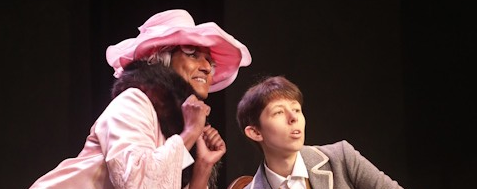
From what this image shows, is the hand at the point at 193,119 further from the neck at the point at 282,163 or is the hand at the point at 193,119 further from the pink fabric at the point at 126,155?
the neck at the point at 282,163

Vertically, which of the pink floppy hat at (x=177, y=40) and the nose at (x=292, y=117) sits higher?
the pink floppy hat at (x=177, y=40)

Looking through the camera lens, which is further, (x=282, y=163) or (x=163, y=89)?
(x=282, y=163)

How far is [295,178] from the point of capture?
A: 207 centimetres

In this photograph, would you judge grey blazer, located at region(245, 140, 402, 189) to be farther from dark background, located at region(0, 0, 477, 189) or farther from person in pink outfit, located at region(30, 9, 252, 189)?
dark background, located at region(0, 0, 477, 189)

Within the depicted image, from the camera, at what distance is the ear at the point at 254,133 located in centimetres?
212

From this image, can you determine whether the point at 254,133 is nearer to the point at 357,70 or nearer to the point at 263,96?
the point at 263,96

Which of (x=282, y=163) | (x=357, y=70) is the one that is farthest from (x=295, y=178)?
(x=357, y=70)

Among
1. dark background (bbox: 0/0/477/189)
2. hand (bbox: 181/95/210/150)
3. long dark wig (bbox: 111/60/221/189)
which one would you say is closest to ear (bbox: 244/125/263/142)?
long dark wig (bbox: 111/60/221/189)

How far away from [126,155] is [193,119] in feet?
0.77

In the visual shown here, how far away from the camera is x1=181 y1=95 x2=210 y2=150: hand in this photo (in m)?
1.65

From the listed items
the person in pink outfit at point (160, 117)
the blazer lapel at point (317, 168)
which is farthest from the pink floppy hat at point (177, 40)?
the blazer lapel at point (317, 168)

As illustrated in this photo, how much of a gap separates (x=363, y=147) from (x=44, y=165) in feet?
4.46

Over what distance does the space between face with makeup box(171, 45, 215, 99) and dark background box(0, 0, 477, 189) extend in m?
0.90

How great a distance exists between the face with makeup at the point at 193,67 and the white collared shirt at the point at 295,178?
0.33m
